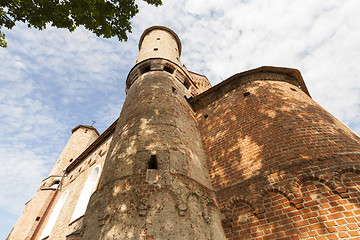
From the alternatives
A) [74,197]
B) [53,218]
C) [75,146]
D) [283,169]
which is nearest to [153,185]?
[283,169]

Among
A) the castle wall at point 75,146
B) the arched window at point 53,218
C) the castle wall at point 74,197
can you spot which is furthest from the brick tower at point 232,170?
the castle wall at point 75,146

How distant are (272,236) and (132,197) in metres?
3.20

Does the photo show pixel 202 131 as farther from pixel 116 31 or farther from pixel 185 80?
pixel 116 31

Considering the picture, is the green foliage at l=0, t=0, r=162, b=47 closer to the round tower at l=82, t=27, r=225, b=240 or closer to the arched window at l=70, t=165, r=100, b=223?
the round tower at l=82, t=27, r=225, b=240

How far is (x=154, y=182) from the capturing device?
4.25 metres

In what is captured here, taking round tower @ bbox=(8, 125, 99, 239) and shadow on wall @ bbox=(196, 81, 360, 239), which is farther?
round tower @ bbox=(8, 125, 99, 239)

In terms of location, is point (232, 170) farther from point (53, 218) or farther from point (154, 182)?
point (53, 218)

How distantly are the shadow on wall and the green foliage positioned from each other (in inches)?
208

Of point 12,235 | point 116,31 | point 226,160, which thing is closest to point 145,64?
point 116,31

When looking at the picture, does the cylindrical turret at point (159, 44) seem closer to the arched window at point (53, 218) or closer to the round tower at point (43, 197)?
the arched window at point (53, 218)

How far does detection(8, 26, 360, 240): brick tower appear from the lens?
3676mm

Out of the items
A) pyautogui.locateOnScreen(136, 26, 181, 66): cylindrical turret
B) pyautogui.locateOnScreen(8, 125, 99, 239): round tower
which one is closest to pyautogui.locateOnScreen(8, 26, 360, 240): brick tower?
pyautogui.locateOnScreen(136, 26, 181, 66): cylindrical turret

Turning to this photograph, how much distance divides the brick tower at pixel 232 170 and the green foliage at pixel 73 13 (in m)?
2.72

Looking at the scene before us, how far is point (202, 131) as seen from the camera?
7723 millimetres
